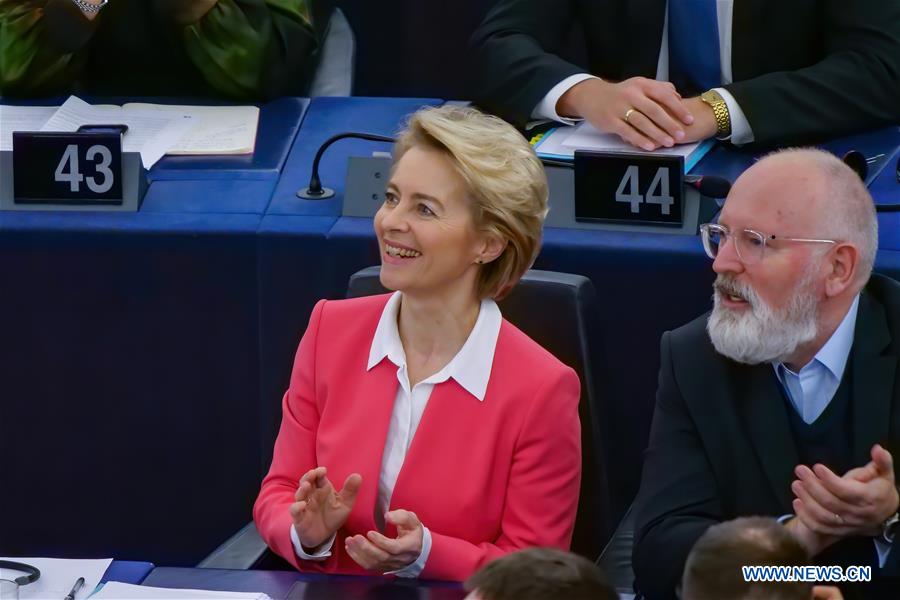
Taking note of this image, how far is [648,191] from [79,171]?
40.0 inches

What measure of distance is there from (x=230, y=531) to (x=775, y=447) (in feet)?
3.99

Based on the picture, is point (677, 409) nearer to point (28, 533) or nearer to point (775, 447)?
point (775, 447)

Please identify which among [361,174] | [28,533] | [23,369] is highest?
[361,174]

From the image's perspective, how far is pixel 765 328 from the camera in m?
1.92

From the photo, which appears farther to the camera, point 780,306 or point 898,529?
point 780,306

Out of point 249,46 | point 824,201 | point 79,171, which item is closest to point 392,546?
point 824,201

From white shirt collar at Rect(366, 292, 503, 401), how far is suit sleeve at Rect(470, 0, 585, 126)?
77cm

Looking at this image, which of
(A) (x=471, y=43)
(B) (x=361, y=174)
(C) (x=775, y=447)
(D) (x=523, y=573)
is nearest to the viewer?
(D) (x=523, y=573)

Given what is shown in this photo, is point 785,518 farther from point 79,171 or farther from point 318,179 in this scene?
point 79,171

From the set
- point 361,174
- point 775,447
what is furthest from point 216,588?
point 361,174

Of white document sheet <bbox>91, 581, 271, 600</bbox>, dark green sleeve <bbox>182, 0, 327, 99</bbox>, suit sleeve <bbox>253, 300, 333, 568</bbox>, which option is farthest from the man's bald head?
dark green sleeve <bbox>182, 0, 327, 99</bbox>

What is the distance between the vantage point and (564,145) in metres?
2.66

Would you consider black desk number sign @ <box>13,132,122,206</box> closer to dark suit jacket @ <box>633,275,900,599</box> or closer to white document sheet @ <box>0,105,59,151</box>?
white document sheet @ <box>0,105,59,151</box>

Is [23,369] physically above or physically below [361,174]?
below
